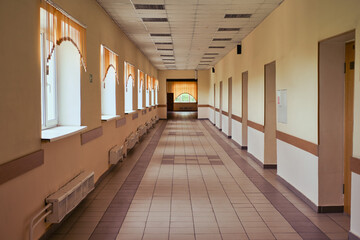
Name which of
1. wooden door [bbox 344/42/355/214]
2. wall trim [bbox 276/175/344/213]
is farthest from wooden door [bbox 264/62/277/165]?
wooden door [bbox 344/42/355/214]

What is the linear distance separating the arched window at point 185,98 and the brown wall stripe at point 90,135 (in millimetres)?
28131

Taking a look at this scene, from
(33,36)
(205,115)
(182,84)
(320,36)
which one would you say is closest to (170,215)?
(33,36)

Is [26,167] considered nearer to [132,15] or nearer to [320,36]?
[320,36]

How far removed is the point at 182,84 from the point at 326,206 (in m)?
29.6

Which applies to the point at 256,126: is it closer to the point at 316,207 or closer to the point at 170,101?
the point at 316,207

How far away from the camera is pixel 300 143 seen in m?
5.41

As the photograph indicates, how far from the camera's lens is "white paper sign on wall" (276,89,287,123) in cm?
620

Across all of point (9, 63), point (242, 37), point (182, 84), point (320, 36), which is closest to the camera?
point (9, 63)

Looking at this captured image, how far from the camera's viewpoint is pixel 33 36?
11.3 ft

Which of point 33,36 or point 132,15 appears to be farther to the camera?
point 132,15

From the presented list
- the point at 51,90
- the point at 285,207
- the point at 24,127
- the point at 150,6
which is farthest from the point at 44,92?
the point at 285,207

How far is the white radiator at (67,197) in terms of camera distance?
12.6ft

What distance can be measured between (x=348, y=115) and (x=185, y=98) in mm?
30056

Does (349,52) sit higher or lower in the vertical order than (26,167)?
higher
